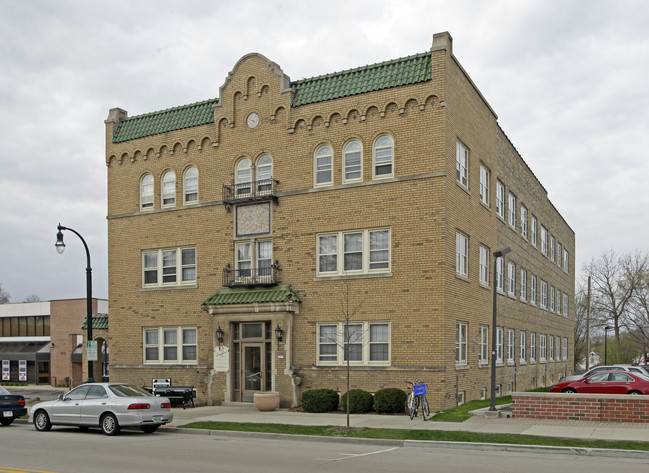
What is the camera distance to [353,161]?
960 inches

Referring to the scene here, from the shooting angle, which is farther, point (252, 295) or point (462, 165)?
point (252, 295)

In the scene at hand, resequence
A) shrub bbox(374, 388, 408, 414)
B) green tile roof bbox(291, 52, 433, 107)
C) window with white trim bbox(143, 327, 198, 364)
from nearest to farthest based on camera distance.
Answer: shrub bbox(374, 388, 408, 414), green tile roof bbox(291, 52, 433, 107), window with white trim bbox(143, 327, 198, 364)

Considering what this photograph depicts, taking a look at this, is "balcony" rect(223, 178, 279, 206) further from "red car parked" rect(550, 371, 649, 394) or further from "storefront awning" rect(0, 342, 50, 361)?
"storefront awning" rect(0, 342, 50, 361)

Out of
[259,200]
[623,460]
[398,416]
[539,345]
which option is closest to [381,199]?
[259,200]

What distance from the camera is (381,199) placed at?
23547 mm

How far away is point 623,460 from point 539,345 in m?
26.3

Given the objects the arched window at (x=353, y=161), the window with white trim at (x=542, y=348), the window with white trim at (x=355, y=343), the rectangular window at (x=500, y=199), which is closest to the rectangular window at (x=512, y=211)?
the rectangular window at (x=500, y=199)

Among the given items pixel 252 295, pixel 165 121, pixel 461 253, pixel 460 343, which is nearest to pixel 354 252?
pixel 461 253

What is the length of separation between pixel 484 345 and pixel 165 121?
16.0 m

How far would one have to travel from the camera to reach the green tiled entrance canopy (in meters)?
23.5

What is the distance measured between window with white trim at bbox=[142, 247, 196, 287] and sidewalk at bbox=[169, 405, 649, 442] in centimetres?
579

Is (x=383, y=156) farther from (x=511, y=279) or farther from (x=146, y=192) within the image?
(x=511, y=279)

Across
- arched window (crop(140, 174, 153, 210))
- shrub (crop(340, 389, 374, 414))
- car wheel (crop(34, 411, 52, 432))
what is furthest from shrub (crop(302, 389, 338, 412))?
arched window (crop(140, 174, 153, 210))

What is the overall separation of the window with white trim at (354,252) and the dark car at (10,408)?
1056 centimetres
